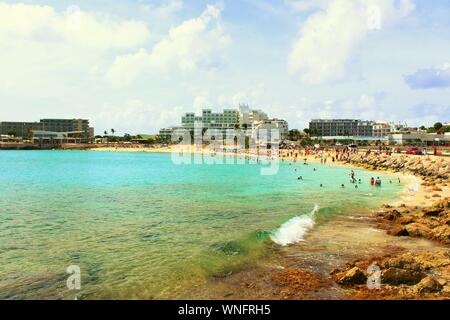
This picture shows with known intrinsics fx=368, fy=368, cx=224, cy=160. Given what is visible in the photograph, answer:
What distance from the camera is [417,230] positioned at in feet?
60.6

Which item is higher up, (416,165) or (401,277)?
(416,165)

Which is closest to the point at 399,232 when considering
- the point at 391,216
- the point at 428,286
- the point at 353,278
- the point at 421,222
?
the point at 421,222

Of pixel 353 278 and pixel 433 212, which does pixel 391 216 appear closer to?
pixel 433 212

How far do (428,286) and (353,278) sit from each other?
215cm

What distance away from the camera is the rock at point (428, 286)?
11102 mm

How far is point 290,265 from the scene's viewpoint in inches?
544

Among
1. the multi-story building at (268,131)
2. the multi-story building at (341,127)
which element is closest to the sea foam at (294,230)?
the multi-story building at (268,131)

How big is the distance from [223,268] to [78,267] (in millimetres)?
5508

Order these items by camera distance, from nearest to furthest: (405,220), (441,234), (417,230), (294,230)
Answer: (441,234) < (417,230) < (294,230) < (405,220)

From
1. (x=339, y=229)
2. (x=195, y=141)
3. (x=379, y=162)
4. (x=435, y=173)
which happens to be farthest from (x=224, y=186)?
(x=195, y=141)

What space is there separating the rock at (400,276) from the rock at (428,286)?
0.42 meters

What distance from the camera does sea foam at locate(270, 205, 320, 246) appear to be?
1758 cm

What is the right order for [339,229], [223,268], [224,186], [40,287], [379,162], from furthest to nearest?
[379,162] < [224,186] < [339,229] < [223,268] < [40,287]
